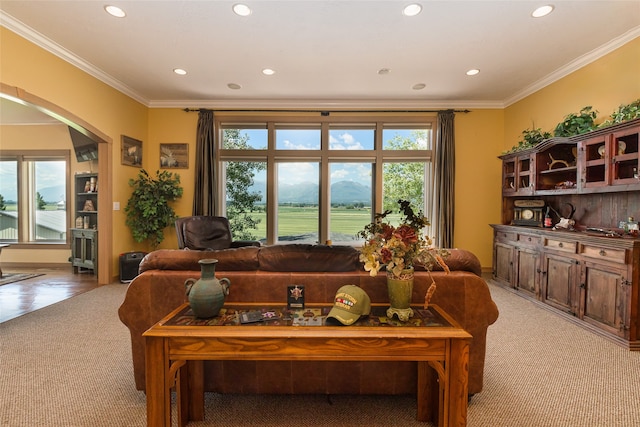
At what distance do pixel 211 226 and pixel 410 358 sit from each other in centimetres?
372

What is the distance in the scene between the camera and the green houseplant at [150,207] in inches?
188

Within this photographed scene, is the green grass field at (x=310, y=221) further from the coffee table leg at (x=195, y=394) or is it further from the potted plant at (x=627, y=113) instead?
the coffee table leg at (x=195, y=394)

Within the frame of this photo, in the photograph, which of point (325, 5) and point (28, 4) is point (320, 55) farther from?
point (28, 4)

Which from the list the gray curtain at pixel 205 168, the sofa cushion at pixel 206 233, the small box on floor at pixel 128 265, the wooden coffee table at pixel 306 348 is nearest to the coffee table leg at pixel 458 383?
the wooden coffee table at pixel 306 348

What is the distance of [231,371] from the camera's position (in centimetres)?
175

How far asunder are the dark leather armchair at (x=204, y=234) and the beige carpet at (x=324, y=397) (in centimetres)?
148

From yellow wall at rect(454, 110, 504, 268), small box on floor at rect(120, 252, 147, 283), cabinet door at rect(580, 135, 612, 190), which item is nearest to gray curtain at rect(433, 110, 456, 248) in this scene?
yellow wall at rect(454, 110, 504, 268)

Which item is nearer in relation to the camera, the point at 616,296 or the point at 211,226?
the point at 616,296

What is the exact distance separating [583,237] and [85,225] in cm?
718

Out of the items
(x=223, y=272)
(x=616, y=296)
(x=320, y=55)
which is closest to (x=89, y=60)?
(x=320, y=55)

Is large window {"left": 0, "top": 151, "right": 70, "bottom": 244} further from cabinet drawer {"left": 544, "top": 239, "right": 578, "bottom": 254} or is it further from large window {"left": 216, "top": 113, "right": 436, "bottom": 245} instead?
cabinet drawer {"left": 544, "top": 239, "right": 578, "bottom": 254}

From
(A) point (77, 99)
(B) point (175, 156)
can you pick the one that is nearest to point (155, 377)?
(A) point (77, 99)

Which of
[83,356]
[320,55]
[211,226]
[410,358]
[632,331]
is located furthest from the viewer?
[211,226]

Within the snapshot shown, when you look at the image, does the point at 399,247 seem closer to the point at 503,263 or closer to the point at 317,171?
the point at 503,263
